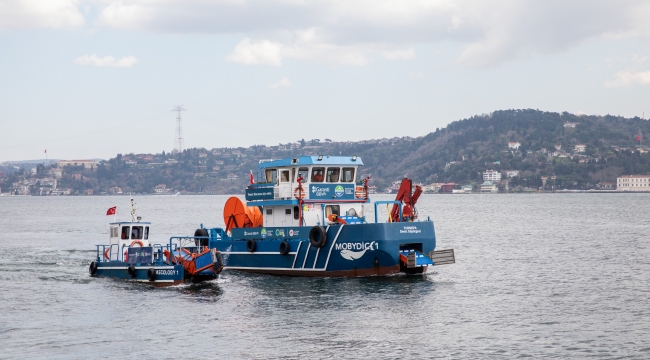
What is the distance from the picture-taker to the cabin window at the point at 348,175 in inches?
1622

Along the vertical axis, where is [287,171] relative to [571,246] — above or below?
above

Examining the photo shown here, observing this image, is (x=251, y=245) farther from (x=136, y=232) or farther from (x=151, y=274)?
(x=151, y=274)

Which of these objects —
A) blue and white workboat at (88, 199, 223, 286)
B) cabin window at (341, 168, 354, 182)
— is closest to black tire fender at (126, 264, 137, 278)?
blue and white workboat at (88, 199, 223, 286)

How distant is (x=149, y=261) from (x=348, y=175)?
1050 cm

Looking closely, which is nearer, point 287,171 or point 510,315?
point 510,315

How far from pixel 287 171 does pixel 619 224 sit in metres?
58.5

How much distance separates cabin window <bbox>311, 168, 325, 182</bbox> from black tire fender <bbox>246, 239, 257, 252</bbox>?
13.9 feet

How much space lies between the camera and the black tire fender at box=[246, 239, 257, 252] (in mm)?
40875

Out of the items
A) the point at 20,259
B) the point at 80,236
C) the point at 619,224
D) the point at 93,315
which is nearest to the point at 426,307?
the point at 93,315

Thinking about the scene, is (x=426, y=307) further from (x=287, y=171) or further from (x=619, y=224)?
(x=619, y=224)

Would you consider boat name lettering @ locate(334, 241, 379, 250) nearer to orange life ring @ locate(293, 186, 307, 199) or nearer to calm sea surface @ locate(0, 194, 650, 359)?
calm sea surface @ locate(0, 194, 650, 359)

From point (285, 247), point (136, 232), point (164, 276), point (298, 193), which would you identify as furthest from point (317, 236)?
point (136, 232)

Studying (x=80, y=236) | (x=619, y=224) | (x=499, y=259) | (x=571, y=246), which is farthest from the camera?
(x=619, y=224)

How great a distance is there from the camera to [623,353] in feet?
78.8
